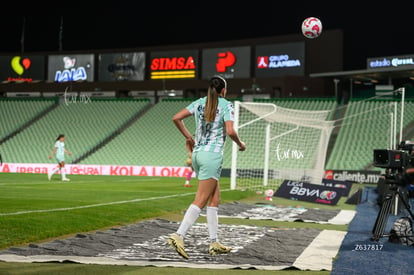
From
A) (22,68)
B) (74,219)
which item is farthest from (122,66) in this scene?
(74,219)

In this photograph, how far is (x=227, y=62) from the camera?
47188 millimetres

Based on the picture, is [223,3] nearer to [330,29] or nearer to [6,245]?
[330,29]

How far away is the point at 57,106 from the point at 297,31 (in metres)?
21.8

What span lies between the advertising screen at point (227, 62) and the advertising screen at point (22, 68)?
54.3 ft

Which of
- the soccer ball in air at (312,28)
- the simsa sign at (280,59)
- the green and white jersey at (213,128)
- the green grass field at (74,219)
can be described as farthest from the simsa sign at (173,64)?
the green and white jersey at (213,128)

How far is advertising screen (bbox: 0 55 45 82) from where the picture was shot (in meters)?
54.4

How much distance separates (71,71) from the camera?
175ft

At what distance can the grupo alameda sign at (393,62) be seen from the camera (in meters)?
37.9

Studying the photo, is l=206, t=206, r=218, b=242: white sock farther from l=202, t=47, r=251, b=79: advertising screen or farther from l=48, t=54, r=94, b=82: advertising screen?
l=48, t=54, r=94, b=82: advertising screen

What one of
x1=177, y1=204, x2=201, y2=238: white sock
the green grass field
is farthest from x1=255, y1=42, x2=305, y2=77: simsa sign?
x1=177, y1=204, x2=201, y2=238: white sock

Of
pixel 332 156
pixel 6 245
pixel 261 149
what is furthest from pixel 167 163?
pixel 6 245

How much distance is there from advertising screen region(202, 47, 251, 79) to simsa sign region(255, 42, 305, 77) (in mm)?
1027

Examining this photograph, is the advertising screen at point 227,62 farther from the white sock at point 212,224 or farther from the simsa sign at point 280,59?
the white sock at point 212,224

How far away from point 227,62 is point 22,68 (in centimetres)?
2076
